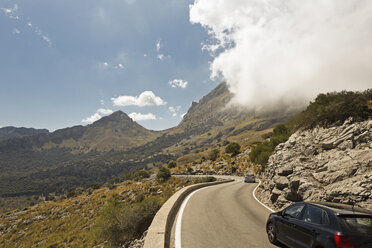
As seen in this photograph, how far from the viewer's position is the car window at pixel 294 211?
5.63 m

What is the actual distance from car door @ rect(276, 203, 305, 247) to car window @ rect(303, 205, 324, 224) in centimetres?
28

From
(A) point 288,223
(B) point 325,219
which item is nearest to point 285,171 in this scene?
(A) point 288,223

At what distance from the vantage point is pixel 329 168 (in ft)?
34.4

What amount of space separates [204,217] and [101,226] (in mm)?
8168

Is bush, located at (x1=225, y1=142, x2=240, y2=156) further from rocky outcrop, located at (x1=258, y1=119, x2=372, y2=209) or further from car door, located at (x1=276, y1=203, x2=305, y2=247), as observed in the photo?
car door, located at (x1=276, y1=203, x2=305, y2=247)

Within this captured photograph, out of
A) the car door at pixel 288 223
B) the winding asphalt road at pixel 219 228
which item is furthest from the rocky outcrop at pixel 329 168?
the car door at pixel 288 223

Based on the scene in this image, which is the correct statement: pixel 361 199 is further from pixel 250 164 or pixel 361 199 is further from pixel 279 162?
pixel 250 164

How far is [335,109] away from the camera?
14.3 meters

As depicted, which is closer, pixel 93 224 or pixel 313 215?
pixel 313 215

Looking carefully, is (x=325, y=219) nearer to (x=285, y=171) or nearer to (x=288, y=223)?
(x=288, y=223)

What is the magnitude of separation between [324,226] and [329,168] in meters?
7.76

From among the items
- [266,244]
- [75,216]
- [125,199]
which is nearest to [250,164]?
[125,199]

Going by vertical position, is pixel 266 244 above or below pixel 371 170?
below

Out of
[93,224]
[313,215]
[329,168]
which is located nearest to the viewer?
[313,215]
